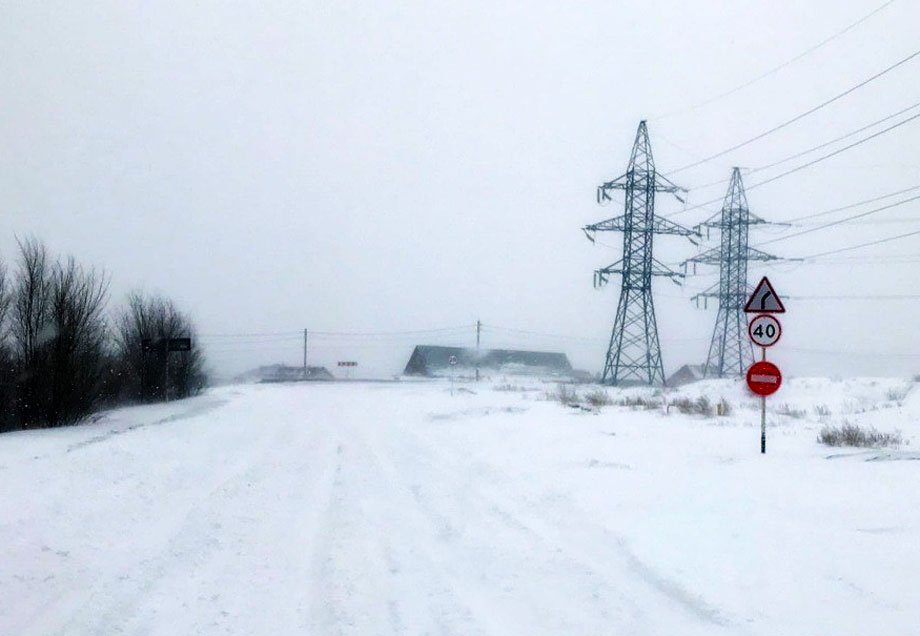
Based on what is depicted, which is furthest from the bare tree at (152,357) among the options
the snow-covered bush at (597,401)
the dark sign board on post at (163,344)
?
the snow-covered bush at (597,401)

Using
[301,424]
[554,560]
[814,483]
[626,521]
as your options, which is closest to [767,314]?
[814,483]

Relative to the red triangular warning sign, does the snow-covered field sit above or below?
below

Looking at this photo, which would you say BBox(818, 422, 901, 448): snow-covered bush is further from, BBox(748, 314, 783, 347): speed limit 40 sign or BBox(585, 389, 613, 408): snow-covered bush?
BBox(585, 389, 613, 408): snow-covered bush

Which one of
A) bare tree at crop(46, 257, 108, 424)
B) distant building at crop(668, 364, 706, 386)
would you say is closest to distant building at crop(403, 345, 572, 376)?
distant building at crop(668, 364, 706, 386)

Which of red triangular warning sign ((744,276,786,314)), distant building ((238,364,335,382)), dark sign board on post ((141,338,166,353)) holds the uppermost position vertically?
red triangular warning sign ((744,276,786,314))

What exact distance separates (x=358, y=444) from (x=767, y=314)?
981cm

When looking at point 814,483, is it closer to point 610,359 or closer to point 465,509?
point 465,509

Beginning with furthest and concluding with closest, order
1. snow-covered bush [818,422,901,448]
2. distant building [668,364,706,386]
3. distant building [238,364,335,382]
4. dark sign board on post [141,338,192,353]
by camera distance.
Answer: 1. distant building [238,364,335,382]
2. distant building [668,364,706,386]
3. dark sign board on post [141,338,192,353]
4. snow-covered bush [818,422,901,448]

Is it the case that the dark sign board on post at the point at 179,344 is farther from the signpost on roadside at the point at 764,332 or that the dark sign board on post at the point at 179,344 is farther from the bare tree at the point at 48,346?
the signpost on roadside at the point at 764,332

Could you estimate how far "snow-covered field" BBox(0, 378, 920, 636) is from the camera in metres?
6.95

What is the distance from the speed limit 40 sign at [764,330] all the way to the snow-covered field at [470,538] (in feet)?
6.01

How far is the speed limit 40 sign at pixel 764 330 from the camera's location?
14602 millimetres

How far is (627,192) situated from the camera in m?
41.8

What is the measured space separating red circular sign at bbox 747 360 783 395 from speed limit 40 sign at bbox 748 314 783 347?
35 cm
